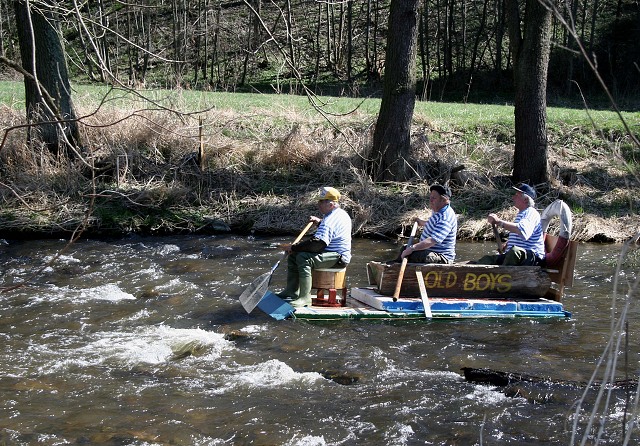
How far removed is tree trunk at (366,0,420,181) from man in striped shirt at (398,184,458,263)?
5741 mm

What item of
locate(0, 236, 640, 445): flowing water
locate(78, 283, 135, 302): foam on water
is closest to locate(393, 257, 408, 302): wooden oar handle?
locate(0, 236, 640, 445): flowing water

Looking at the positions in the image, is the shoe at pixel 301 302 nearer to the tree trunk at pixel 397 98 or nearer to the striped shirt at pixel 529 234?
the striped shirt at pixel 529 234

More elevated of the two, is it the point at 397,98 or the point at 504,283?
the point at 397,98

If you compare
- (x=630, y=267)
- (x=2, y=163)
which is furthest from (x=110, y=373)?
(x=2, y=163)

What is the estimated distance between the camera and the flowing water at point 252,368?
6.38 meters

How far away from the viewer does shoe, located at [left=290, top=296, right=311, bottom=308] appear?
31.5 ft

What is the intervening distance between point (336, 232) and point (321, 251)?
31 centimetres

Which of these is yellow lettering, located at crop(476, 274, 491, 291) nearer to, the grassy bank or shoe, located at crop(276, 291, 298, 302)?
shoe, located at crop(276, 291, 298, 302)

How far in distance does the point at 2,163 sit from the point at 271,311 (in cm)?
850

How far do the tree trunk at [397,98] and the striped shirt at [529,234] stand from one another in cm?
577

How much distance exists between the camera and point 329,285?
9.79m

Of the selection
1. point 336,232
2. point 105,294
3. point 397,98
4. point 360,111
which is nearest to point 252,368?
point 336,232

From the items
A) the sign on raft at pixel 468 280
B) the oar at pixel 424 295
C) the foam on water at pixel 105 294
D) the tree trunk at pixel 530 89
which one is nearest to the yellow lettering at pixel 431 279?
the sign on raft at pixel 468 280

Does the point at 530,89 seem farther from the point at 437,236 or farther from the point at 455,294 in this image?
the point at 455,294
